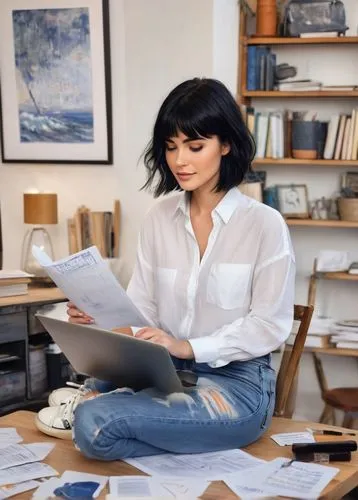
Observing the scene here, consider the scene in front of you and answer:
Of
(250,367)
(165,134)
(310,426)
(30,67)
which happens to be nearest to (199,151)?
(165,134)

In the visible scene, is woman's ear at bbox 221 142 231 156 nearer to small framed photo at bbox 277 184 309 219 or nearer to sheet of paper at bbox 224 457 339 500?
sheet of paper at bbox 224 457 339 500

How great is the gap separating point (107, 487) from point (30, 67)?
244 cm

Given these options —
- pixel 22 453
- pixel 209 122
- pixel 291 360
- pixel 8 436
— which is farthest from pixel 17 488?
pixel 209 122

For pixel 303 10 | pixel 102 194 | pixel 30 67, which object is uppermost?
pixel 303 10

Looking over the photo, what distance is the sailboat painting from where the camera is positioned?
3480 millimetres

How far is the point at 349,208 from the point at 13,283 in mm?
1635

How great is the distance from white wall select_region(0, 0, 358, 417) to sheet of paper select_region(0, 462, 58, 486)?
184cm

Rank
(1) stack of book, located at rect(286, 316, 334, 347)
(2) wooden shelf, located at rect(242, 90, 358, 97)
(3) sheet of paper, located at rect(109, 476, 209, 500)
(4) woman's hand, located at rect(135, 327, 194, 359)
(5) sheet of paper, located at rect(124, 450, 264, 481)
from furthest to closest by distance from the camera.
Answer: (1) stack of book, located at rect(286, 316, 334, 347), (2) wooden shelf, located at rect(242, 90, 358, 97), (4) woman's hand, located at rect(135, 327, 194, 359), (5) sheet of paper, located at rect(124, 450, 264, 481), (3) sheet of paper, located at rect(109, 476, 209, 500)

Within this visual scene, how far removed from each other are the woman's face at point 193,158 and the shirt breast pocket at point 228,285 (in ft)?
0.74

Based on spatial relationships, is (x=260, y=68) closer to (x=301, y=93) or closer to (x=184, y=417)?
(x=301, y=93)

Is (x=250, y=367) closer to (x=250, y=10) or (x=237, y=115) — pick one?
(x=237, y=115)

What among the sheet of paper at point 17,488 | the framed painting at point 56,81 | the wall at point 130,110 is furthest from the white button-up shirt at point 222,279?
the framed painting at point 56,81

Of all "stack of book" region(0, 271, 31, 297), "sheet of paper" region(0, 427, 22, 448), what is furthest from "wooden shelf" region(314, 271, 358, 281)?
"sheet of paper" region(0, 427, 22, 448)

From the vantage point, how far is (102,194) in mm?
3582
